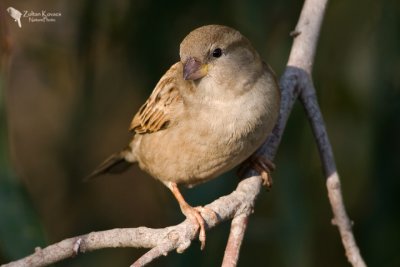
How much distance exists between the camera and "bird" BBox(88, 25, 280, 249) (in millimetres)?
2994

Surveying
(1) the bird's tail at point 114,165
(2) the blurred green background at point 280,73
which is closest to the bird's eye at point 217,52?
(2) the blurred green background at point 280,73

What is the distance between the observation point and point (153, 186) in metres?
5.45

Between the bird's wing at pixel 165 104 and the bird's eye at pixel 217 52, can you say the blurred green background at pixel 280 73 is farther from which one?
the bird's eye at pixel 217 52

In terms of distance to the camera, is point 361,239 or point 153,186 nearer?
point 361,239

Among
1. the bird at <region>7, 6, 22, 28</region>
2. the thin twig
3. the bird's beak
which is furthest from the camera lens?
the bird at <region>7, 6, 22, 28</region>

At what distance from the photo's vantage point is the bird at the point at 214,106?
2994 mm

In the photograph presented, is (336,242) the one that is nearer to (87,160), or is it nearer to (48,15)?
(87,160)

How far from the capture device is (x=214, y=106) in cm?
310

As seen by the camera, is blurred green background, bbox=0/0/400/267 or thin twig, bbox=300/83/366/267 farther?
blurred green background, bbox=0/0/400/267

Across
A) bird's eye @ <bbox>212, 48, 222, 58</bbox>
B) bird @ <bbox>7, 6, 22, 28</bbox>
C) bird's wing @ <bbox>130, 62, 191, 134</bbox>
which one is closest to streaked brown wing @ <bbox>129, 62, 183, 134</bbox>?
bird's wing @ <bbox>130, 62, 191, 134</bbox>

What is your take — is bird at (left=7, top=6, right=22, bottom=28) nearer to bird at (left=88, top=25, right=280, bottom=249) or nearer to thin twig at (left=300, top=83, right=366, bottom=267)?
bird at (left=88, top=25, right=280, bottom=249)

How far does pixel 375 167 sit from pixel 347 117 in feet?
1.02

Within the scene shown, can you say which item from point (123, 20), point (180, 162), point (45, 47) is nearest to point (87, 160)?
point (45, 47)

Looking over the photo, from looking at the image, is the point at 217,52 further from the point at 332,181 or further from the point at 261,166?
the point at 332,181
